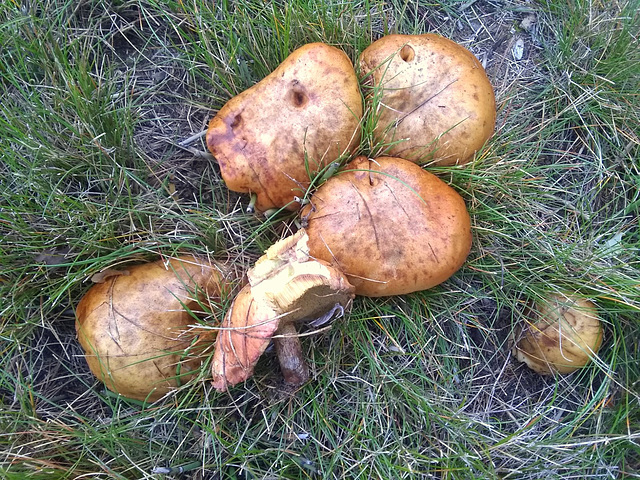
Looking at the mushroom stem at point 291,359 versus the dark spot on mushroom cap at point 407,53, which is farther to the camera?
the dark spot on mushroom cap at point 407,53

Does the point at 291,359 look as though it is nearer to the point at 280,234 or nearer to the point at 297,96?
the point at 280,234

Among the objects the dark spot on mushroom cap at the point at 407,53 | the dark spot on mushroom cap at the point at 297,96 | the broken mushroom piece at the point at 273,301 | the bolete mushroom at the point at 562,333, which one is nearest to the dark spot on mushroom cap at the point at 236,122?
the dark spot on mushroom cap at the point at 297,96

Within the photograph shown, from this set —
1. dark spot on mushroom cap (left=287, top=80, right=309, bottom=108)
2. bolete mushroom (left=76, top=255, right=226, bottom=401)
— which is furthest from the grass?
dark spot on mushroom cap (left=287, top=80, right=309, bottom=108)

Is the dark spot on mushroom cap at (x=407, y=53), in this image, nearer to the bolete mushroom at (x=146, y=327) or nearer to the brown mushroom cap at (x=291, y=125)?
the brown mushroom cap at (x=291, y=125)

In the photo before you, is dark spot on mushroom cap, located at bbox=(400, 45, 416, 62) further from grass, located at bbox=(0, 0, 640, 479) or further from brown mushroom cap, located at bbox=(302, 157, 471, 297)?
brown mushroom cap, located at bbox=(302, 157, 471, 297)

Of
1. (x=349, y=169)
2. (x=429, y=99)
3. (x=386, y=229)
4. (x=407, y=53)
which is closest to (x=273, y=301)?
(x=386, y=229)

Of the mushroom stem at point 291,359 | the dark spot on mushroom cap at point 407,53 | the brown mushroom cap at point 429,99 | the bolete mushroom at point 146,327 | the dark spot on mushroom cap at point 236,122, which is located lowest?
the mushroom stem at point 291,359
